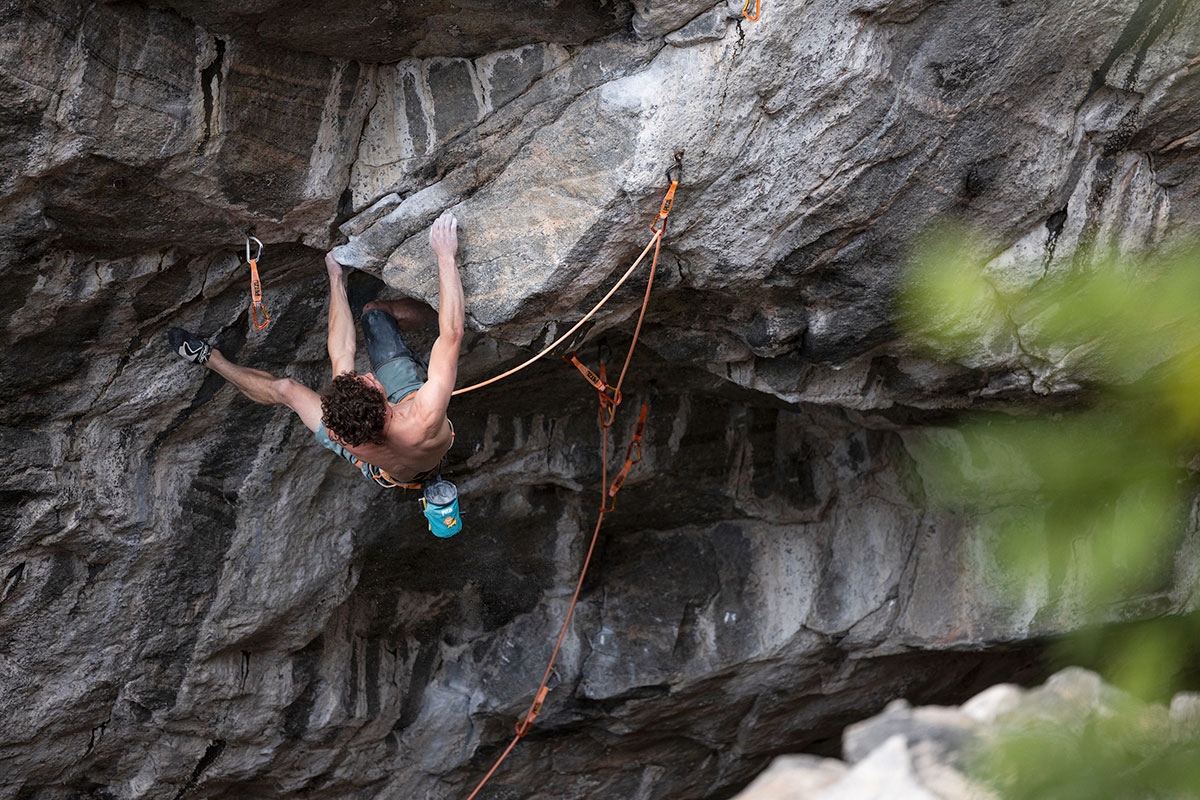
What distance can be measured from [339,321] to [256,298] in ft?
1.01

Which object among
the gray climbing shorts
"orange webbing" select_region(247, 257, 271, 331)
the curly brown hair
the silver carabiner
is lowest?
the curly brown hair

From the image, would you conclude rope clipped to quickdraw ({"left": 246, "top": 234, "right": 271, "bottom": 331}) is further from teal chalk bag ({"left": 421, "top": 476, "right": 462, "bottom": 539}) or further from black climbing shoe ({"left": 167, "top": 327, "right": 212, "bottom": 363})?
teal chalk bag ({"left": 421, "top": 476, "right": 462, "bottom": 539})

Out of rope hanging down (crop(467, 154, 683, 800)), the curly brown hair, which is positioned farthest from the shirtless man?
rope hanging down (crop(467, 154, 683, 800))

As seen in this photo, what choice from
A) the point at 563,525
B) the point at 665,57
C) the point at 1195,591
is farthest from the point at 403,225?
the point at 1195,591

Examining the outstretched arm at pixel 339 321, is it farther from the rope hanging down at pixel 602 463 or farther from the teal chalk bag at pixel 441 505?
the rope hanging down at pixel 602 463

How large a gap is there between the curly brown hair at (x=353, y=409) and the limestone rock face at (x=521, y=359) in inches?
17.8

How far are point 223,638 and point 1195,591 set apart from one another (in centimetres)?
472

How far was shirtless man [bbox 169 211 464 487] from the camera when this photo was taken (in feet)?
10.6

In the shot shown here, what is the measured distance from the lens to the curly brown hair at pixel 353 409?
3.20 meters

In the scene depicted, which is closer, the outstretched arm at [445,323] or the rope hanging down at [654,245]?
the rope hanging down at [654,245]

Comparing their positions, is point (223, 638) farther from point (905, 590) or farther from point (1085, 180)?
point (1085, 180)

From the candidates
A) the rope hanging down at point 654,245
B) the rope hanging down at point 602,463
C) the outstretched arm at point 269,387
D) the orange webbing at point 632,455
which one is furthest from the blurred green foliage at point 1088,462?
the outstretched arm at point 269,387

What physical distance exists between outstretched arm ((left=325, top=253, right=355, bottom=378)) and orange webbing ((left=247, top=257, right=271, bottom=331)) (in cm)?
25

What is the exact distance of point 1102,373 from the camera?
393 centimetres
